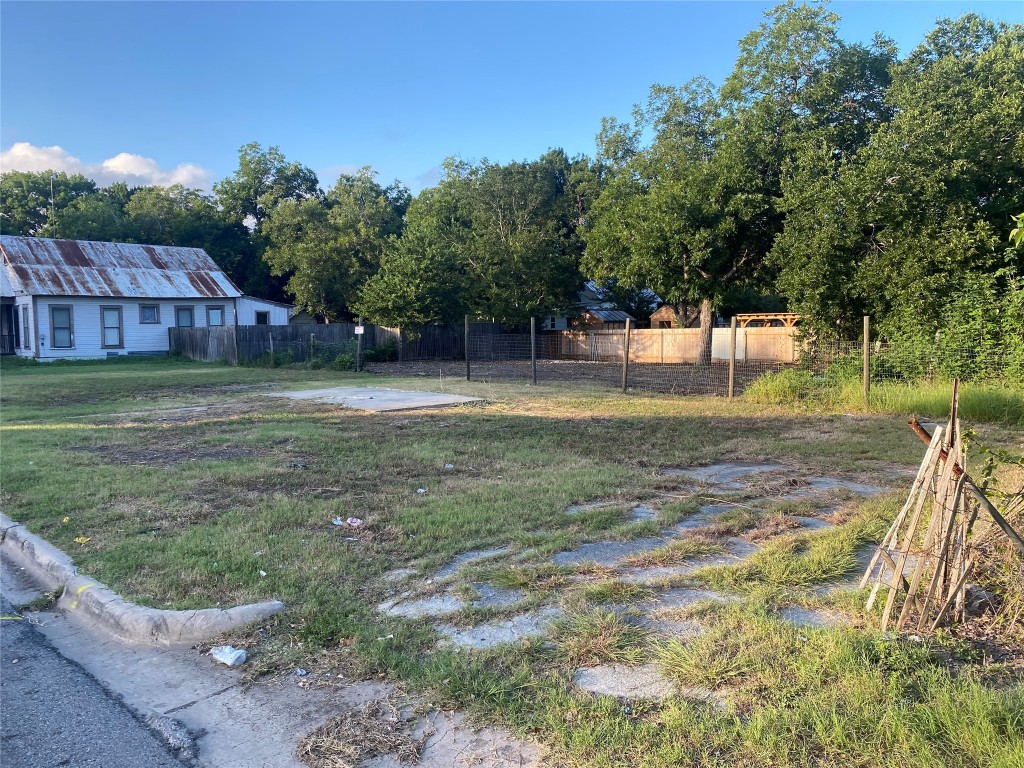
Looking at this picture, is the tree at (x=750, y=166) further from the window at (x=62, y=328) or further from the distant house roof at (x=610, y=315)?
the window at (x=62, y=328)

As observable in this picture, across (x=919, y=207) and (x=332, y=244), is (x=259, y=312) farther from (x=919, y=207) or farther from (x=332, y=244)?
(x=919, y=207)

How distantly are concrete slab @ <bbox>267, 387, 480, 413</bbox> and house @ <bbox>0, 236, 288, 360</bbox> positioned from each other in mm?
18665

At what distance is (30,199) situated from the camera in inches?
1732

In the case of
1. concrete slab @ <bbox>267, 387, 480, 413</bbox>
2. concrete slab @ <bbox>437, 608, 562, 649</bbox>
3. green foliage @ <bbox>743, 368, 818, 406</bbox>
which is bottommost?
concrete slab @ <bbox>437, 608, 562, 649</bbox>

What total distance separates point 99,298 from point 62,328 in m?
1.89

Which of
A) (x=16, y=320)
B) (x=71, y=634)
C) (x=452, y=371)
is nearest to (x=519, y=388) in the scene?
(x=452, y=371)

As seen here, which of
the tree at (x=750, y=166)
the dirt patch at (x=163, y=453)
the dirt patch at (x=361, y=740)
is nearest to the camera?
the dirt patch at (x=361, y=740)

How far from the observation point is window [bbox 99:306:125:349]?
30.1 metres

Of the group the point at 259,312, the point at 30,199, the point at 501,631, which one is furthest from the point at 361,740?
the point at 30,199

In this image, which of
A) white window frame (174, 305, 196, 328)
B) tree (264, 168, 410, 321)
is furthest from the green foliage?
white window frame (174, 305, 196, 328)

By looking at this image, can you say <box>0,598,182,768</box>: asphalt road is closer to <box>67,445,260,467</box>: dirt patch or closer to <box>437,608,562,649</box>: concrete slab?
<box>437,608,562,649</box>: concrete slab

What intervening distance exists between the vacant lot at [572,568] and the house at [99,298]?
2258cm

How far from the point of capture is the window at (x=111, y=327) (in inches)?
1184

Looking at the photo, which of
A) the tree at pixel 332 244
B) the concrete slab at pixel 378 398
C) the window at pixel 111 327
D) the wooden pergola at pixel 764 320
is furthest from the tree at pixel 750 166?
the window at pixel 111 327
